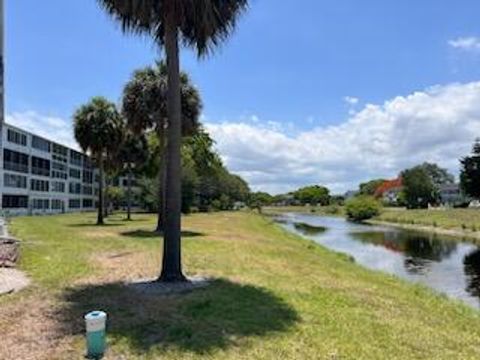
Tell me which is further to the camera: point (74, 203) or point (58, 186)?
point (74, 203)

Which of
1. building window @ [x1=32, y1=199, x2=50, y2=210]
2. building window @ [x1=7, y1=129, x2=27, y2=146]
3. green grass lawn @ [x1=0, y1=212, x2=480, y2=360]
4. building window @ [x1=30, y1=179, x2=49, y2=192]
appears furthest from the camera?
building window @ [x1=32, y1=199, x2=50, y2=210]

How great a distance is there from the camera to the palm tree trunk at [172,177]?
44.6 feet

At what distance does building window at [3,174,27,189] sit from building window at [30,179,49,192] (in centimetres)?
236

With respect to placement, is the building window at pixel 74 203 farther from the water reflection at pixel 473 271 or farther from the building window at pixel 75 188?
the water reflection at pixel 473 271

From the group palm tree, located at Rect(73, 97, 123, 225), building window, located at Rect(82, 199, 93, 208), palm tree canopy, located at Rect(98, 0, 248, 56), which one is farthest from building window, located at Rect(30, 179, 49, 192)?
palm tree canopy, located at Rect(98, 0, 248, 56)

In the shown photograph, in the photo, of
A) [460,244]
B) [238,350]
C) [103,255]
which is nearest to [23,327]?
[238,350]

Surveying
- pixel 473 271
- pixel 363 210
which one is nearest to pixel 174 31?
pixel 473 271

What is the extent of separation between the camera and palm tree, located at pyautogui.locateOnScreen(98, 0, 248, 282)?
13.6 metres

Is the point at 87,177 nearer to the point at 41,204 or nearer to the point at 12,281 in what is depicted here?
the point at 41,204

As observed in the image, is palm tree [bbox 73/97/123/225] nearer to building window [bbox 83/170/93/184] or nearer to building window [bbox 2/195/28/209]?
building window [bbox 2/195/28/209]

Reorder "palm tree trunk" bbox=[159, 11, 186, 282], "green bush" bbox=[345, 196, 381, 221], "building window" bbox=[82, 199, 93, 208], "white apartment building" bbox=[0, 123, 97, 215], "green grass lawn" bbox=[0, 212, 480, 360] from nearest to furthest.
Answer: "green grass lawn" bbox=[0, 212, 480, 360], "palm tree trunk" bbox=[159, 11, 186, 282], "white apartment building" bbox=[0, 123, 97, 215], "building window" bbox=[82, 199, 93, 208], "green bush" bbox=[345, 196, 381, 221]

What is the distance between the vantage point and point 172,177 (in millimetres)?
13758

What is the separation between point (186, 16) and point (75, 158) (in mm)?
74824

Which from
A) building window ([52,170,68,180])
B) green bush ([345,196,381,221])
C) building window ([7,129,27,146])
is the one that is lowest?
green bush ([345,196,381,221])
